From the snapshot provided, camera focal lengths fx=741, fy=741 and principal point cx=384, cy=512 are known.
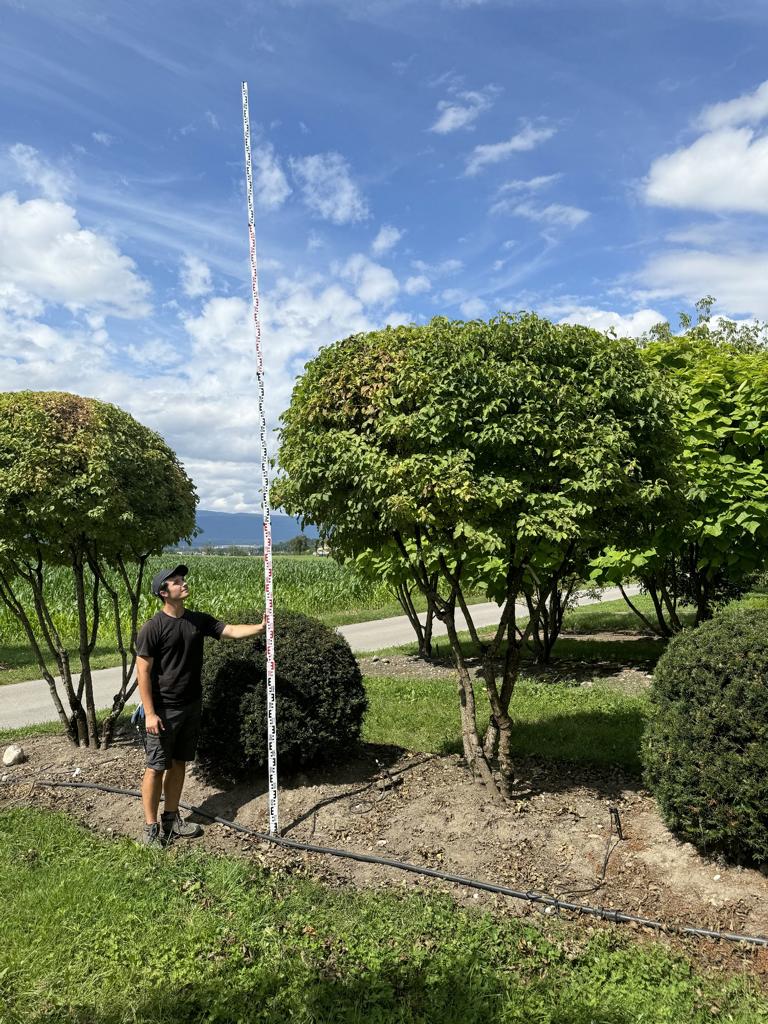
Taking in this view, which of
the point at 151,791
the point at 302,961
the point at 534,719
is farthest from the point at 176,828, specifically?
the point at 534,719

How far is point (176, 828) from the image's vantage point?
538 centimetres

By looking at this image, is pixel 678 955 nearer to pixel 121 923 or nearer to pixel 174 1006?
pixel 174 1006

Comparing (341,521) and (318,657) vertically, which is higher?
(341,521)

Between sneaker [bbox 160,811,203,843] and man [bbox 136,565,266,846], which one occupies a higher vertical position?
man [bbox 136,565,266,846]

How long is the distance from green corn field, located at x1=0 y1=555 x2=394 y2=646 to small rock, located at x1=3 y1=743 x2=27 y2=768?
9.23m

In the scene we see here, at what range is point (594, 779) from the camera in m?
6.43

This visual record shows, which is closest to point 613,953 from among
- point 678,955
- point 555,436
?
point 678,955

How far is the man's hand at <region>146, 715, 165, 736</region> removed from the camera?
5.15 meters

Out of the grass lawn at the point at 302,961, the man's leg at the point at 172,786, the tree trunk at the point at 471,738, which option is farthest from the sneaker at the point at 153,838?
the tree trunk at the point at 471,738

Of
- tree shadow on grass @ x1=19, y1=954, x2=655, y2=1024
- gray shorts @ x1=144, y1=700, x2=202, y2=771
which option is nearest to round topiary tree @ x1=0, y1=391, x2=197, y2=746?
gray shorts @ x1=144, y1=700, x2=202, y2=771

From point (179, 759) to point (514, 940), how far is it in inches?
107

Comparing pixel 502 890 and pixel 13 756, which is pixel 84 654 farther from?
pixel 502 890

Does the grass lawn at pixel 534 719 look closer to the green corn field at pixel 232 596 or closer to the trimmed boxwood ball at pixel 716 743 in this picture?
the trimmed boxwood ball at pixel 716 743

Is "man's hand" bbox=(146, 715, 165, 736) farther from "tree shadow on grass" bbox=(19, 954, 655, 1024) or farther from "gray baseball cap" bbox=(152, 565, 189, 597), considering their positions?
"tree shadow on grass" bbox=(19, 954, 655, 1024)
